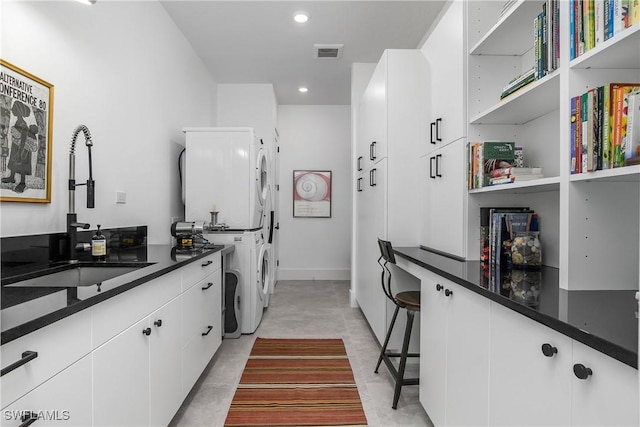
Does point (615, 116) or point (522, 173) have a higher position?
point (615, 116)

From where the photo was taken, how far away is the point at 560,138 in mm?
1259

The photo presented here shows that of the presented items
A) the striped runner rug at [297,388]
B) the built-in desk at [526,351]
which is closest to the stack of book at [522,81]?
the built-in desk at [526,351]

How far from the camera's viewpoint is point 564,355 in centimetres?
85

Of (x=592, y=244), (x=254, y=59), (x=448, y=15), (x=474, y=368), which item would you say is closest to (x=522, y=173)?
(x=592, y=244)

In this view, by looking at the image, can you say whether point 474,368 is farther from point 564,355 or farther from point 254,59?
point 254,59

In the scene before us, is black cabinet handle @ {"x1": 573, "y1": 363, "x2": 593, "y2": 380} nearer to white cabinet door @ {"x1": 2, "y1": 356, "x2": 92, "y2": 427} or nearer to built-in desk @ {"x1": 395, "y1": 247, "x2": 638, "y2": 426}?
built-in desk @ {"x1": 395, "y1": 247, "x2": 638, "y2": 426}

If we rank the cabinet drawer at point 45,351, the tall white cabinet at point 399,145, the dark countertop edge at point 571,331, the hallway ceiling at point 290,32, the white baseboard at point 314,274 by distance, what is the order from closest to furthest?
the dark countertop edge at point 571,331, the cabinet drawer at point 45,351, the tall white cabinet at point 399,145, the hallway ceiling at point 290,32, the white baseboard at point 314,274

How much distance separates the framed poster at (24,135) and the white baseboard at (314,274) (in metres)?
4.35

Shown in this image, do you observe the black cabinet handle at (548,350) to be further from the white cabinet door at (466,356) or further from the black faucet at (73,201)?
the black faucet at (73,201)

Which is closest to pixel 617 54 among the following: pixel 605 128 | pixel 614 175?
pixel 605 128

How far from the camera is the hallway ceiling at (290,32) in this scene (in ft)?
9.73

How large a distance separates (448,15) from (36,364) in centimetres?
248

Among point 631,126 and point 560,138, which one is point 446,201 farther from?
point 631,126

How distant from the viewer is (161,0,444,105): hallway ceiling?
2.96 m
